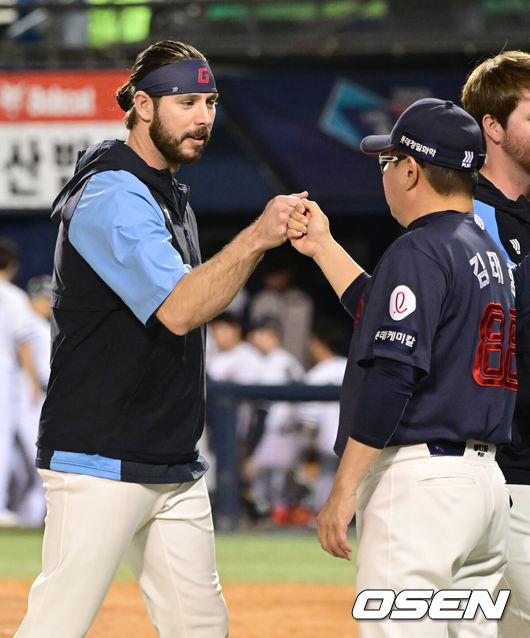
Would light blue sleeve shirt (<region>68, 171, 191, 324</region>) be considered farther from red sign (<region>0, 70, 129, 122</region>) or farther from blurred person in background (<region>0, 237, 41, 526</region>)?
red sign (<region>0, 70, 129, 122</region>)

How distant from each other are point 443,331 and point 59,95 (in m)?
9.17

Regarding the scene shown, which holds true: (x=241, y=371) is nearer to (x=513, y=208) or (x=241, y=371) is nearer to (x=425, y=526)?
(x=513, y=208)

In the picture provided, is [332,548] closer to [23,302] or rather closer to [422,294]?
[422,294]

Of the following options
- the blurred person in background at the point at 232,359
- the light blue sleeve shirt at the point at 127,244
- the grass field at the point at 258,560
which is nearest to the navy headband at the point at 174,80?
the light blue sleeve shirt at the point at 127,244

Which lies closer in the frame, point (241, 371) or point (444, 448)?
point (444, 448)

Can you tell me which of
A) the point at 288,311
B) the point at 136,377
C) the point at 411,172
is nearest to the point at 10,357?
the point at 288,311

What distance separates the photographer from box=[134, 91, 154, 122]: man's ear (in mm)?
3865

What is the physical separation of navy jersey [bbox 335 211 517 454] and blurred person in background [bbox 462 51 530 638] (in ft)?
1.59

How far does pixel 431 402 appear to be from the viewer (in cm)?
313

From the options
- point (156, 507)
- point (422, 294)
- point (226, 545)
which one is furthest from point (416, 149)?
point (226, 545)

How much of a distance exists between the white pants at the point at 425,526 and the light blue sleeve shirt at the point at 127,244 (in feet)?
2.64

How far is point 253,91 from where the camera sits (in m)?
12.4

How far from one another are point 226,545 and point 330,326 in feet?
7.35

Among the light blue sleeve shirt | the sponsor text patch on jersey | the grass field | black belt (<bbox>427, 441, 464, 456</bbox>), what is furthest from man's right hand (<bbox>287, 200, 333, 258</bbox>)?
the grass field
